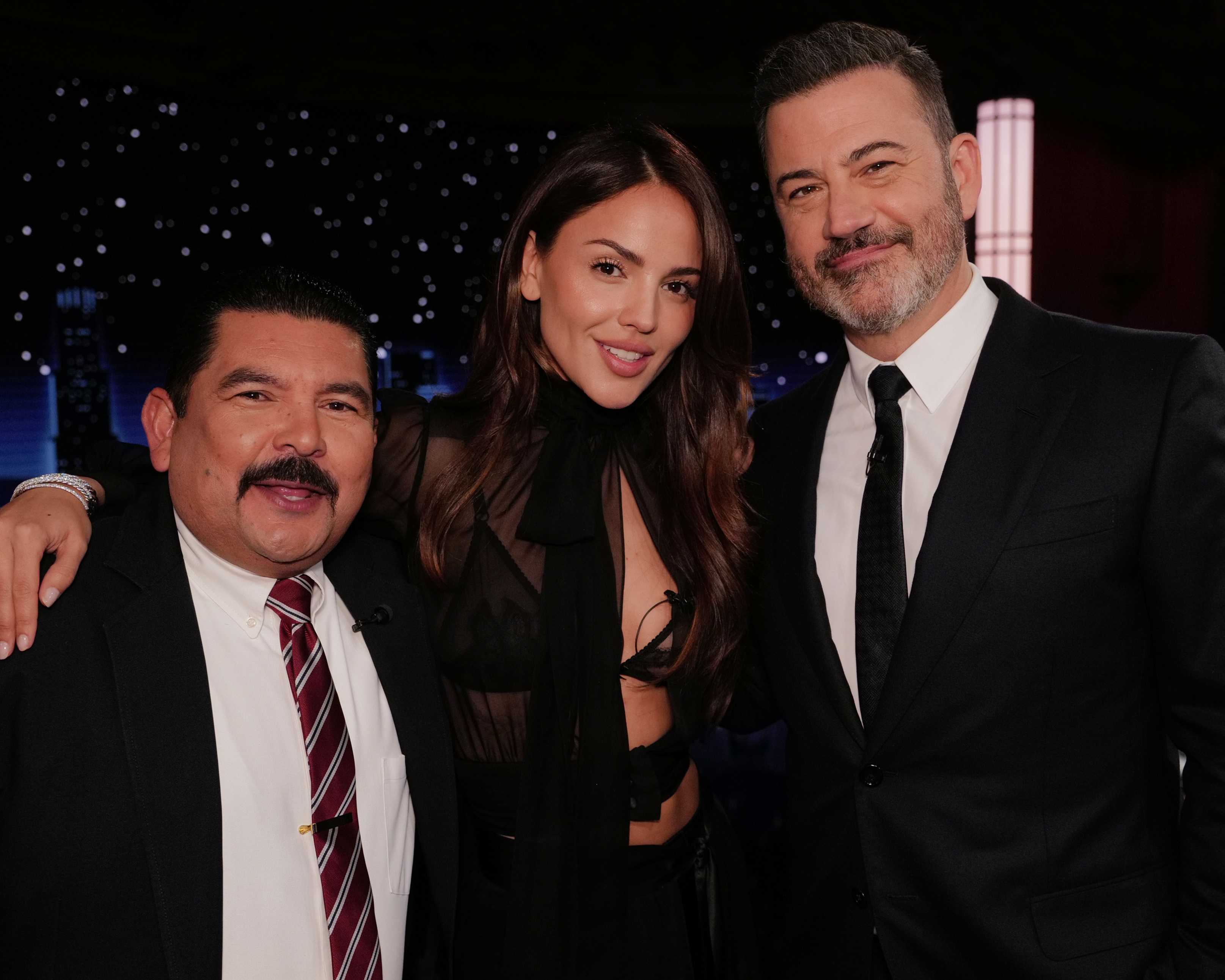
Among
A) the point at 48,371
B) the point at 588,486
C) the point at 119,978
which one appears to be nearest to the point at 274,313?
the point at 588,486

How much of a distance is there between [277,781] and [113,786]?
0.76 feet

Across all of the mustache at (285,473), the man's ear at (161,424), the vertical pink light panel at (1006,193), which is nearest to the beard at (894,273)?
the mustache at (285,473)

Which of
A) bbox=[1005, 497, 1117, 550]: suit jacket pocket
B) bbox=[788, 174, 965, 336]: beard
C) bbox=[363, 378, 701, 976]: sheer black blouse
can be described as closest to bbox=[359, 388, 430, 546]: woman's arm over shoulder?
bbox=[363, 378, 701, 976]: sheer black blouse

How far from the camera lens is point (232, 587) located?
155 cm

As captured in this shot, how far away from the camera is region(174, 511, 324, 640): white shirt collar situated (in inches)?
61.0

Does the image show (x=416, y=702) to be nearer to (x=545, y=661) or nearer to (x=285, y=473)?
(x=545, y=661)

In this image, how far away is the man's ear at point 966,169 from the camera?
1.86 m

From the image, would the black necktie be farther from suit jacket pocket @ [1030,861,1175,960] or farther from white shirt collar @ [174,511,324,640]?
white shirt collar @ [174,511,324,640]

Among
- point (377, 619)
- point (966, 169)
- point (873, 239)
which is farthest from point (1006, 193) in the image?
point (377, 619)

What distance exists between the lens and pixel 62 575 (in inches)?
56.7

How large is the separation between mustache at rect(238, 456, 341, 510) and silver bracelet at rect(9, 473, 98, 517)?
13.0 inches

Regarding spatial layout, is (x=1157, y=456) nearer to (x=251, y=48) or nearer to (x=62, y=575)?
(x=62, y=575)

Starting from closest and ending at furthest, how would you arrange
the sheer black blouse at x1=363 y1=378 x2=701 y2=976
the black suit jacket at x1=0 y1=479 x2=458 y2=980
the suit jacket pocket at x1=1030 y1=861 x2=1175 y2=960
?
1. the black suit jacket at x1=0 y1=479 x2=458 y2=980
2. the suit jacket pocket at x1=1030 y1=861 x2=1175 y2=960
3. the sheer black blouse at x1=363 y1=378 x2=701 y2=976

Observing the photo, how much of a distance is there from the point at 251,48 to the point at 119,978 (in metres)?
3.70
